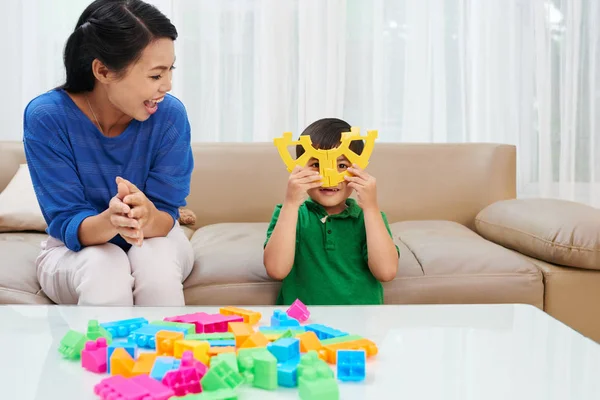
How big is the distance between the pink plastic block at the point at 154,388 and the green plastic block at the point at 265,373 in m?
0.10

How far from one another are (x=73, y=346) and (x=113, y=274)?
433 mm

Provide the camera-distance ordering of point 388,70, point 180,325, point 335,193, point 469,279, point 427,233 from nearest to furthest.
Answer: point 180,325 < point 335,193 < point 469,279 < point 427,233 < point 388,70

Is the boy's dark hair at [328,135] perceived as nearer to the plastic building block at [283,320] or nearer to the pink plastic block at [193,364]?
the plastic building block at [283,320]

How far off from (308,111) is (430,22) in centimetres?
63

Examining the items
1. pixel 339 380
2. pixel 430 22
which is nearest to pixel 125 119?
pixel 339 380

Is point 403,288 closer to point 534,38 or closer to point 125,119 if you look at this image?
point 125,119

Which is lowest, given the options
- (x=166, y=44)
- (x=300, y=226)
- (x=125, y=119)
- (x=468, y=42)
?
(x=300, y=226)

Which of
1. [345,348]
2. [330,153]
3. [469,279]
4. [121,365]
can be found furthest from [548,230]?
[121,365]

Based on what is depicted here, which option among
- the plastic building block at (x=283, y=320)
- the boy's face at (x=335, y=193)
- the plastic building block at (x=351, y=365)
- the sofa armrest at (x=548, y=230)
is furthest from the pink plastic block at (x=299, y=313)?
the sofa armrest at (x=548, y=230)

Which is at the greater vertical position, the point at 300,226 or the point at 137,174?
the point at 137,174

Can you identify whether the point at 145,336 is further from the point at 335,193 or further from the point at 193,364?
the point at 335,193

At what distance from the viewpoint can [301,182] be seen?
4.79 ft

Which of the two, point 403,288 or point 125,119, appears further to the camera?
point 403,288

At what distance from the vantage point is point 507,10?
2898 mm
